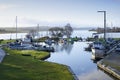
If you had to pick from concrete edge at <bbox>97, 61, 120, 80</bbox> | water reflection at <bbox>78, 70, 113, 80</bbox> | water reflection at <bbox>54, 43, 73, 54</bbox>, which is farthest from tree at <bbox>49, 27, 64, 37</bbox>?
water reflection at <bbox>78, 70, 113, 80</bbox>

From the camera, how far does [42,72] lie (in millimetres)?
36531

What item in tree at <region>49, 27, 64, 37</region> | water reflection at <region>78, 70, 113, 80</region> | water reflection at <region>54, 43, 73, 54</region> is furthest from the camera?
tree at <region>49, 27, 64, 37</region>

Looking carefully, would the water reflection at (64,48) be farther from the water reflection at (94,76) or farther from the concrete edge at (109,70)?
the water reflection at (94,76)

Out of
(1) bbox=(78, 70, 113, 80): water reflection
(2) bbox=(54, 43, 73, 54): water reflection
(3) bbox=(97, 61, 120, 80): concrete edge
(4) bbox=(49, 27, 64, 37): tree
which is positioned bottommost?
(1) bbox=(78, 70, 113, 80): water reflection

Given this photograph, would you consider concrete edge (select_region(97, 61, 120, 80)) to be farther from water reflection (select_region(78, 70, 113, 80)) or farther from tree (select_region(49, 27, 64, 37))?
tree (select_region(49, 27, 64, 37))

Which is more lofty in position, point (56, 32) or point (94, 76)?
point (56, 32)

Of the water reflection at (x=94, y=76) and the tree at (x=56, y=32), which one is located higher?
the tree at (x=56, y=32)

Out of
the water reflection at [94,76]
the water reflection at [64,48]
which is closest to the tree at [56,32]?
the water reflection at [64,48]

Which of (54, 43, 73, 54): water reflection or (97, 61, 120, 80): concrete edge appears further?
(54, 43, 73, 54): water reflection

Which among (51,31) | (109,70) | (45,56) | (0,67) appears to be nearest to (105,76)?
(109,70)

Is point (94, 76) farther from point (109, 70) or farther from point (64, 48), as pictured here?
point (64, 48)

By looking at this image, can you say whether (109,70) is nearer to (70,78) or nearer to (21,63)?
(70,78)

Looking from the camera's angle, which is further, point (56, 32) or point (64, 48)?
point (56, 32)

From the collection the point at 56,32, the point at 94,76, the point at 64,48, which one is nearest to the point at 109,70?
the point at 94,76
